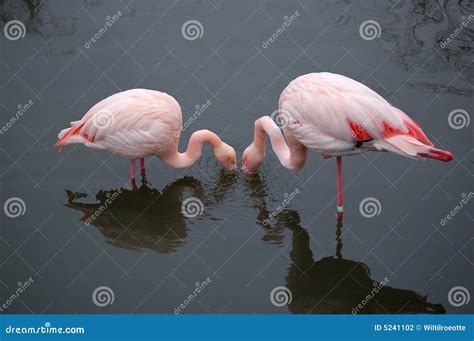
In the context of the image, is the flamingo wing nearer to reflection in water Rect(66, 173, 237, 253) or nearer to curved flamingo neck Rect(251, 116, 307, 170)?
curved flamingo neck Rect(251, 116, 307, 170)

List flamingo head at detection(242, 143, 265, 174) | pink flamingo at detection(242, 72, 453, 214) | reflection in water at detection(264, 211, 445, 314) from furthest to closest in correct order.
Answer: flamingo head at detection(242, 143, 265, 174) < pink flamingo at detection(242, 72, 453, 214) < reflection in water at detection(264, 211, 445, 314)

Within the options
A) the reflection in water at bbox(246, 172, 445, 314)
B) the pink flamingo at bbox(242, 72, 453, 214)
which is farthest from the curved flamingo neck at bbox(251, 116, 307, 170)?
the reflection in water at bbox(246, 172, 445, 314)

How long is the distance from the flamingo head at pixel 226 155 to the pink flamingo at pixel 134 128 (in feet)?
0.08

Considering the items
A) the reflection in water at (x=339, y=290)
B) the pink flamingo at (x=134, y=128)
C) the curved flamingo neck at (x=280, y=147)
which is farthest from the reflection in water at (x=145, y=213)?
the reflection in water at (x=339, y=290)

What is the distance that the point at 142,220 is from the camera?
26.1 ft

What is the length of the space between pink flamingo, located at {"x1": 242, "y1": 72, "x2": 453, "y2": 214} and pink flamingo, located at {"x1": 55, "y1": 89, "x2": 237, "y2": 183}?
1.20 m

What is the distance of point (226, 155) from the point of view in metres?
8.41

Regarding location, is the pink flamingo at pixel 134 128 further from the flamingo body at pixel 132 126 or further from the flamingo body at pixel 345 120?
the flamingo body at pixel 345 120

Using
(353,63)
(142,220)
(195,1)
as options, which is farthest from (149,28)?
(142,220)

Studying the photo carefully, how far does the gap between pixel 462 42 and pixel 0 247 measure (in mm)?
7240

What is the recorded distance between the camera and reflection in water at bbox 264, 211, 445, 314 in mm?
6691

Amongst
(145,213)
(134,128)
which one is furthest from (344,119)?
(145,213)

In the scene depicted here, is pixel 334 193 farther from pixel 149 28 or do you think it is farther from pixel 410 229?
pixel 149 28

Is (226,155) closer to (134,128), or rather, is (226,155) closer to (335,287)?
(134,128)
